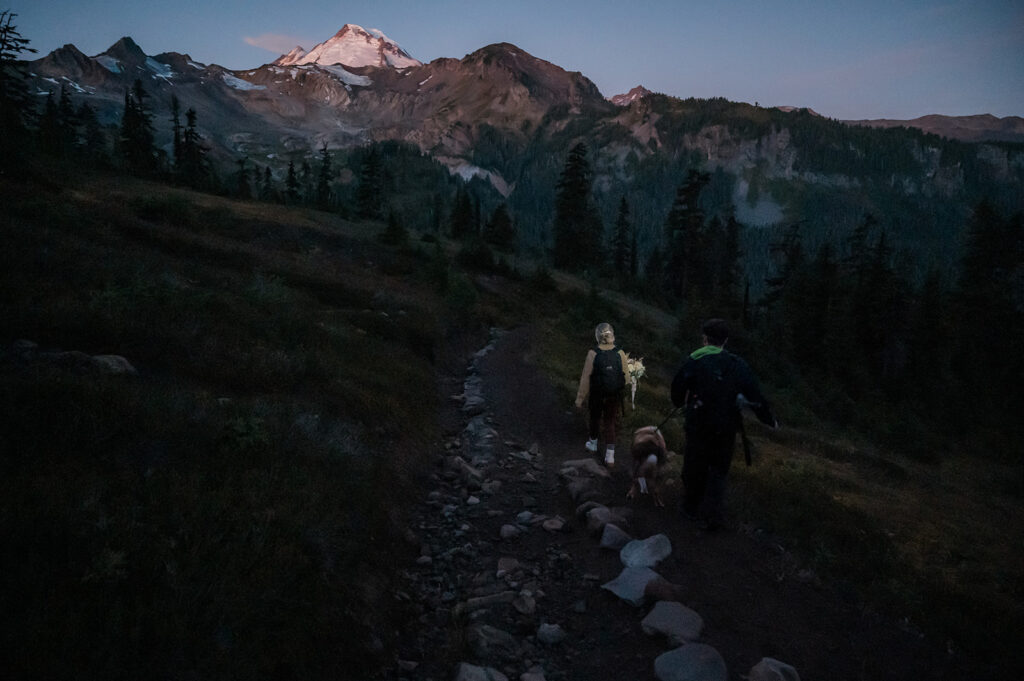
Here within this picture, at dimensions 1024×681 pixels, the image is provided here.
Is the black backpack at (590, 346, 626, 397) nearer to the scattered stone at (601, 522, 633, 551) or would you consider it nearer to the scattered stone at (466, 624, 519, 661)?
the scattered stone at (601, 522, 633, 551)

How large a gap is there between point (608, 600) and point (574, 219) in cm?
5641

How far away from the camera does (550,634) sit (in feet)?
15.0

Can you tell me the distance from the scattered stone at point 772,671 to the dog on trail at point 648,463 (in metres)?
3.21

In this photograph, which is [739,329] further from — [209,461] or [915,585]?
[209,461]

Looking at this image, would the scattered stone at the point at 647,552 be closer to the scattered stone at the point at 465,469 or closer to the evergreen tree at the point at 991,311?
the scattered stone at the point at 465,469

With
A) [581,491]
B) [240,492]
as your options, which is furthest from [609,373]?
[240,492]

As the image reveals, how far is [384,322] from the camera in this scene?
49.5ft

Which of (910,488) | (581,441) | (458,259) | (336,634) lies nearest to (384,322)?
(581,441)

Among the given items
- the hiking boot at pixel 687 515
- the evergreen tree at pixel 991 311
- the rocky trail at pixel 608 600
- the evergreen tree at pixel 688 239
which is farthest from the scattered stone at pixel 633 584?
the evergreen tree at pixel 688 239

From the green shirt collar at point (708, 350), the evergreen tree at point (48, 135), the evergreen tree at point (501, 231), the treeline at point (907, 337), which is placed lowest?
the treeline at point (907, 337)

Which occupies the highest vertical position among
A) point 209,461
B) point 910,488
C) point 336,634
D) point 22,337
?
point 22,337

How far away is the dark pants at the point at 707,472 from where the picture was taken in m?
6.34

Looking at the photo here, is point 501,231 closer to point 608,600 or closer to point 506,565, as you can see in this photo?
point 506,565

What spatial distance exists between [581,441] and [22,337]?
859 centimetres
